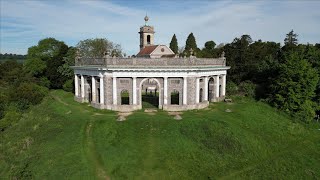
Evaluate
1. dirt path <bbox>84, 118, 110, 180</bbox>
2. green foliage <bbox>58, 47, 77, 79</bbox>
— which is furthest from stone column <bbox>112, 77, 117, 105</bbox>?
green foliage <bbox>58, 47, 77, 79</bbox>

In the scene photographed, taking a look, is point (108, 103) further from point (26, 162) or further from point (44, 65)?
point (44, 65)

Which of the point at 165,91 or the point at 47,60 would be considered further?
the point at 47,60

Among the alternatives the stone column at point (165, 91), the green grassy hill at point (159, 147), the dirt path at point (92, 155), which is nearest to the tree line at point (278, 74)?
the green grassy hill at point (159, 147)

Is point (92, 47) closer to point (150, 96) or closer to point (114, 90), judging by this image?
point (150, 96)

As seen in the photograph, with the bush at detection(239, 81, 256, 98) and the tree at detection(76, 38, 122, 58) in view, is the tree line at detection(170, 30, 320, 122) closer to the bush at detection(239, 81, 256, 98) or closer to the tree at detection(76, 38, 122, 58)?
the bush at detection(239, 81, 256, 98)

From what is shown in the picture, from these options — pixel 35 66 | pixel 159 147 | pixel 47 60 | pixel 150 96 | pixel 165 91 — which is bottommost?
pixel 159 147

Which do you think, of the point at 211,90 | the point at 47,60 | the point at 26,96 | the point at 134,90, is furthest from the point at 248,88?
the point at 47,60

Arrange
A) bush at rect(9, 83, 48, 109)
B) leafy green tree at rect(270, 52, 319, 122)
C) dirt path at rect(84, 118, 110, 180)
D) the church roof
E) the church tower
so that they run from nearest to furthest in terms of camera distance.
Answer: dirt path at rect(84, 118, 110, 180), leafy green tree at rect(270, 52, 319, 122), bush at rect(9, 83, 48, 109), the church roof, the church tower
